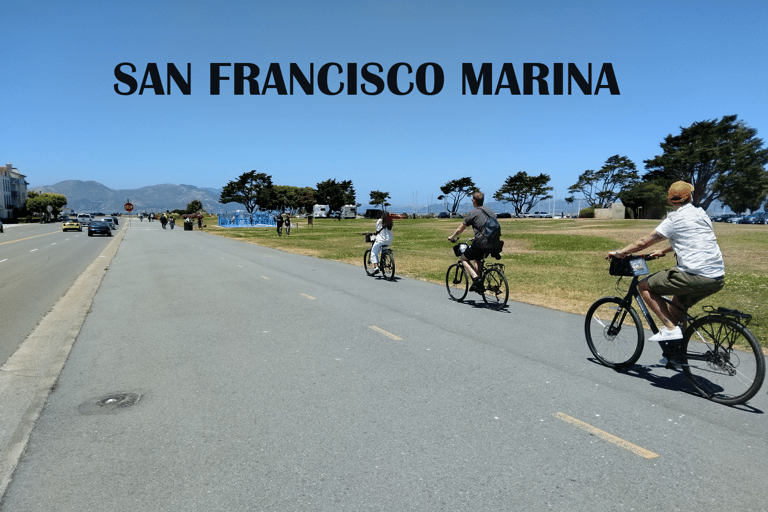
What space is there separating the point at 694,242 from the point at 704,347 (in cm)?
97

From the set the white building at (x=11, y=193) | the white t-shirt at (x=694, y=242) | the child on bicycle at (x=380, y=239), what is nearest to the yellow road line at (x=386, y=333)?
the white t-shirt at (x=694, y=242)

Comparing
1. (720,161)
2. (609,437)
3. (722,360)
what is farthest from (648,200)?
(609,437)

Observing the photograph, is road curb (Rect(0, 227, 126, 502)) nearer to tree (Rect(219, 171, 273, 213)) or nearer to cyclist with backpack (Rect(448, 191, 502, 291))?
cyclist with backpack (Rect(448, 191, 502, 291))

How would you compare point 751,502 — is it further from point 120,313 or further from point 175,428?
point 120,313

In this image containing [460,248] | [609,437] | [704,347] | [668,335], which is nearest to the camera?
[609,437]

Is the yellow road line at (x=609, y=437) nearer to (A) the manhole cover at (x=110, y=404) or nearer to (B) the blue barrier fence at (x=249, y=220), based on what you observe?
(A) the manhole cover at (x=110, y=404)

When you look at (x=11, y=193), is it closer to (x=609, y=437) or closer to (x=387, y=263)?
(x=387, y=263)

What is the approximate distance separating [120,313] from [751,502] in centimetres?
870

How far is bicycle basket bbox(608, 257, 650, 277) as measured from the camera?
5195mm

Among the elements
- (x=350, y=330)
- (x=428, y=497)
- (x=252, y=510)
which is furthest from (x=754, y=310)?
(x=252, y=510)

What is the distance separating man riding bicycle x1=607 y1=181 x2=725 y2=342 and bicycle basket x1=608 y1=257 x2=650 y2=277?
5.2 inches

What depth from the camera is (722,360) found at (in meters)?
4.61

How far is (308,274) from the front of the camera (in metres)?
14.3

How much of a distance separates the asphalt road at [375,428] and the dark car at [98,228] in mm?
38504
